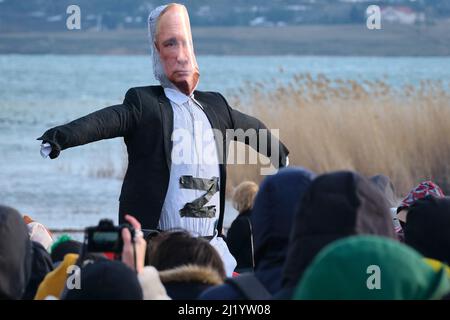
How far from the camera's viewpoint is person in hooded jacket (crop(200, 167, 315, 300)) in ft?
11.5

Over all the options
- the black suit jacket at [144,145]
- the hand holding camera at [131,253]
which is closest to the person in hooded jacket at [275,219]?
the hand holding camera at [131,253]

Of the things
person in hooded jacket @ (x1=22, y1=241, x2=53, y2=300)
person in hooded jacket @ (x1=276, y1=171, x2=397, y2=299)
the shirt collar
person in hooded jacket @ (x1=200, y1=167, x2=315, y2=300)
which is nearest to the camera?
person in hooded jacket @ (x1=276, y1=171, x2=397, y2=299)

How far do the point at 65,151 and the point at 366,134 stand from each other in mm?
7287

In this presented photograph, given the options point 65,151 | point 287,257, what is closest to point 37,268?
point 287,257

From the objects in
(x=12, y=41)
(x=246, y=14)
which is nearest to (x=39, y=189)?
(x=12, y=41)

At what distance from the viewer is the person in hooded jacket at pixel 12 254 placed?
3.54 m

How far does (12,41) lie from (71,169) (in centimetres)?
3534

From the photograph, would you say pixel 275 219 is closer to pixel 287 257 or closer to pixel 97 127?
pixel 287 257

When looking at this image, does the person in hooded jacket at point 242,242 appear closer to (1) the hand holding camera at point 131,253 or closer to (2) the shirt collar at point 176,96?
(2) the shirt collar at point 176,96

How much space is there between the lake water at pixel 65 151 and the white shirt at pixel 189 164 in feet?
17.9

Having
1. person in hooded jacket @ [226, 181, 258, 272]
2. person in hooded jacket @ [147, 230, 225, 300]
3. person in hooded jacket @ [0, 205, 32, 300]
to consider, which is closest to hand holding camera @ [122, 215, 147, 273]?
person in hooded jacket @ [147, 230, 225, 300]

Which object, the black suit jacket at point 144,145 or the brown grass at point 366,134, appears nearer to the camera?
the black suit jacket at point 144,145

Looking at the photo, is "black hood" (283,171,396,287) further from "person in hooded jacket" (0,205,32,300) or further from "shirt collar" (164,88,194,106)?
"shirt collar" (164,88,194,106)

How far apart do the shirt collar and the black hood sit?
1844mm
